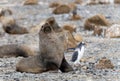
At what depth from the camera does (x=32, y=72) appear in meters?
10.4

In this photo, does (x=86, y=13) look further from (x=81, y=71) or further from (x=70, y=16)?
(x=81, y=71)

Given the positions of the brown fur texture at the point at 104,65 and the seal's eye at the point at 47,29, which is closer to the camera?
the seal's eye at the point at 47,29

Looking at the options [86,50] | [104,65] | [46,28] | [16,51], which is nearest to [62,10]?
[86,50]

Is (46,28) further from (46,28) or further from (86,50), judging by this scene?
(86,50)

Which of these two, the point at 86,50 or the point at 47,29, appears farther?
the point at 86,50

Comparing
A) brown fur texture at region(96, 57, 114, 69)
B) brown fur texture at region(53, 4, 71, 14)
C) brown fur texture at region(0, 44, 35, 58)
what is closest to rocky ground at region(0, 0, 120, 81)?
brown fur texture at region(96, 57, 114, 69)

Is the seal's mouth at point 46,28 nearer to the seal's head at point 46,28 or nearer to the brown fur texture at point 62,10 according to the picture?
the seal's head at point 46,28

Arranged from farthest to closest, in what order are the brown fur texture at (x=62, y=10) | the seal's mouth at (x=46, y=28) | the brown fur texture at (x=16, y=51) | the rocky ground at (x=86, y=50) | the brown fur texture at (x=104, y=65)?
Answer: 1. the brown fur texture at (x=62, y=10)
2. the brown fur texture at (x=16, y=51)
3. the brown fur texture at (x=104, y=65)
4. the seal's mouth at (x=46, y=28)
5. the rocky ground at (x=86, y=50)

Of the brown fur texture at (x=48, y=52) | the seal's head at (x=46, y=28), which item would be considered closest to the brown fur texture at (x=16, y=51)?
the brown fur texture at (x=48, y=52)

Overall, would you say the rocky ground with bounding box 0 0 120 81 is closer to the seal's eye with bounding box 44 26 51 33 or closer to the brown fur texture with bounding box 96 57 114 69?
the brown fur texture with bounding box 96 57 114 69

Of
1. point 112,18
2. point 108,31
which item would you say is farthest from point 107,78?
point 112,18

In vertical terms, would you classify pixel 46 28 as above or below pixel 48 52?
above

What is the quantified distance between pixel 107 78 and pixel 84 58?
299 cm

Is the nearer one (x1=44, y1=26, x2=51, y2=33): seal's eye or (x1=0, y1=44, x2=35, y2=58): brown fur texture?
(x1=44, y1=26, x2=51, y2=33): seal's eye
